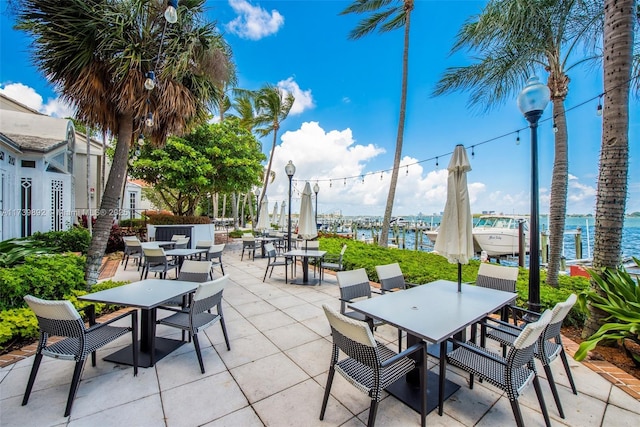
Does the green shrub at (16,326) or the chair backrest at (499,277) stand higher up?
the chair backrest at (499,277)

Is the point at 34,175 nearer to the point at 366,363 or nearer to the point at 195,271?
the point at 195,271

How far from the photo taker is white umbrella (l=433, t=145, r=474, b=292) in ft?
10.4

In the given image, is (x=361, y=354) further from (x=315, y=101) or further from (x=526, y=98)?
(x=315, y=101)

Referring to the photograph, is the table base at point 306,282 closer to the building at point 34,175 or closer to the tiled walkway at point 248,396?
the tiled walkway at point 248,396

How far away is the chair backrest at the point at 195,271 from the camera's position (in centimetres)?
391

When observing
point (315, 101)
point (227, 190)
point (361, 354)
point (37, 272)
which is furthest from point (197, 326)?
point (315, 101)

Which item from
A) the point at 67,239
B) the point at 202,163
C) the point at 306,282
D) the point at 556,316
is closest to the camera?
the point at 556,316

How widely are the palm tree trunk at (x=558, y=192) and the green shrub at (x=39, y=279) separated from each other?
8750 mm

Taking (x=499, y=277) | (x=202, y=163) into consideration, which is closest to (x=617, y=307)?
(x=499, y=277)

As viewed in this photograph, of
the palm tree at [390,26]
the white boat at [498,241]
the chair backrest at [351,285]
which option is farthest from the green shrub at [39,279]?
the white boat at [498,241]

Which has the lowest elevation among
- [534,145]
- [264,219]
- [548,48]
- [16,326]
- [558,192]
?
[16,326]

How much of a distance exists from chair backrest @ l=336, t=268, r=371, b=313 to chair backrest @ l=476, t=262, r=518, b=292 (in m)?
1.71

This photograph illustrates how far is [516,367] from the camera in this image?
189 cm

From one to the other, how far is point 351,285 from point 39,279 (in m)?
→ 4.50
